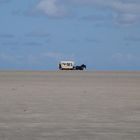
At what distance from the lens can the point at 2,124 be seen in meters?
12.5

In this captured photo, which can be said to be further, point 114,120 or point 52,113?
point 52,113

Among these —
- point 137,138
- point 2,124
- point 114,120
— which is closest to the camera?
point 137,138

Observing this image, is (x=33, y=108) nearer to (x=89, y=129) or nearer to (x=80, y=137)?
(x=89, y=129)

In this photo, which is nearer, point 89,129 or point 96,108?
point 89,129

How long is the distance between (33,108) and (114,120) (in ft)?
14.2

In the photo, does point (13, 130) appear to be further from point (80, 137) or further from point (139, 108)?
point (139, 108)

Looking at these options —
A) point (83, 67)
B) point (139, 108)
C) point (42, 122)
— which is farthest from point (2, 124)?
point (83, 67)

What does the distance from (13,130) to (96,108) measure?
620 cm

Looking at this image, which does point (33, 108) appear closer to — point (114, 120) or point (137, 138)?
point (114, 120)

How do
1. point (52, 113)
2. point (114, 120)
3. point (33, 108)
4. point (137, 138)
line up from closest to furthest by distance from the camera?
point (137, 138) → point (114, 120) → point (52, 113) → point (33, 108)

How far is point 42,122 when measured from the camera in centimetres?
1302

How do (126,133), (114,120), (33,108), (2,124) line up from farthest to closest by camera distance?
1. (33,108)
2. (114,120)
3. (2,124)
4. (126,133)

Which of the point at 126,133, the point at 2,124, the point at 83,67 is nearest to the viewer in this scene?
the point at 126,133

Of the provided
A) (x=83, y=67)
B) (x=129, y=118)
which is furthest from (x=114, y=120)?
(x=83, y=67)
